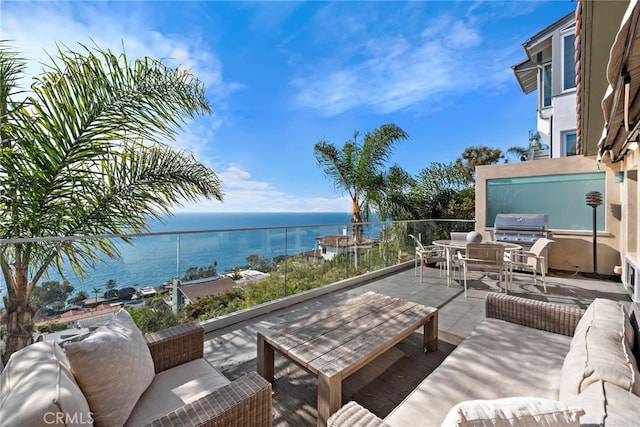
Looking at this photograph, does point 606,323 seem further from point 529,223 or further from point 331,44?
point 331,44

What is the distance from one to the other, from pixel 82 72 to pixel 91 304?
2.27 metres

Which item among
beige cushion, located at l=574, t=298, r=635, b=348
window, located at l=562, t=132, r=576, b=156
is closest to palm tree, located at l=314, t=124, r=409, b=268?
window, located at l=562, t=132, r=576, b=156

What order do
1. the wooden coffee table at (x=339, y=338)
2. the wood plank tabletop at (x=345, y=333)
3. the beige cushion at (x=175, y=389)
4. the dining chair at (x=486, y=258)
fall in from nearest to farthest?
the beige cushion at (x=175, y=389), the wooden coffee table at (x=339, y=338), the wood plank tabletop at (x=345, y=333), the dining chair at (x=486, y=258)

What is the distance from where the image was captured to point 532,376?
5.63ft

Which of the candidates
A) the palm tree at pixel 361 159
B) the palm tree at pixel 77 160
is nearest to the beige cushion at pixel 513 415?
the palm tree at pixel 77 160

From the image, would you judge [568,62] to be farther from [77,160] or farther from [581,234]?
[77,160]

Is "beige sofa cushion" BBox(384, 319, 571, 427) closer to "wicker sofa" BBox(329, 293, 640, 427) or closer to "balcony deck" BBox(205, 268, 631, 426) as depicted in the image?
"wicker sofa" BBox(329, 293, 640, 427)

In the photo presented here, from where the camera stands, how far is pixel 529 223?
6.59m

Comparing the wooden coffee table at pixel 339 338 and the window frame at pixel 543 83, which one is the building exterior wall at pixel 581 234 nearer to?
the window frame at pixel 543 83

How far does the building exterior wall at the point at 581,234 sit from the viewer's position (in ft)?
19.6

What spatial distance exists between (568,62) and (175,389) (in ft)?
40.0

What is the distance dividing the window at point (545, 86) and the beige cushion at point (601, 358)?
11.4 meters

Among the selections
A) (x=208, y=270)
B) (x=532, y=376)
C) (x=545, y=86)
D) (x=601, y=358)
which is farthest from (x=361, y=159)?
(x=545, y=86)

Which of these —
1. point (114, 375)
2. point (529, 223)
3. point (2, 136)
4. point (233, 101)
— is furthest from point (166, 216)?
point (233, 101)
